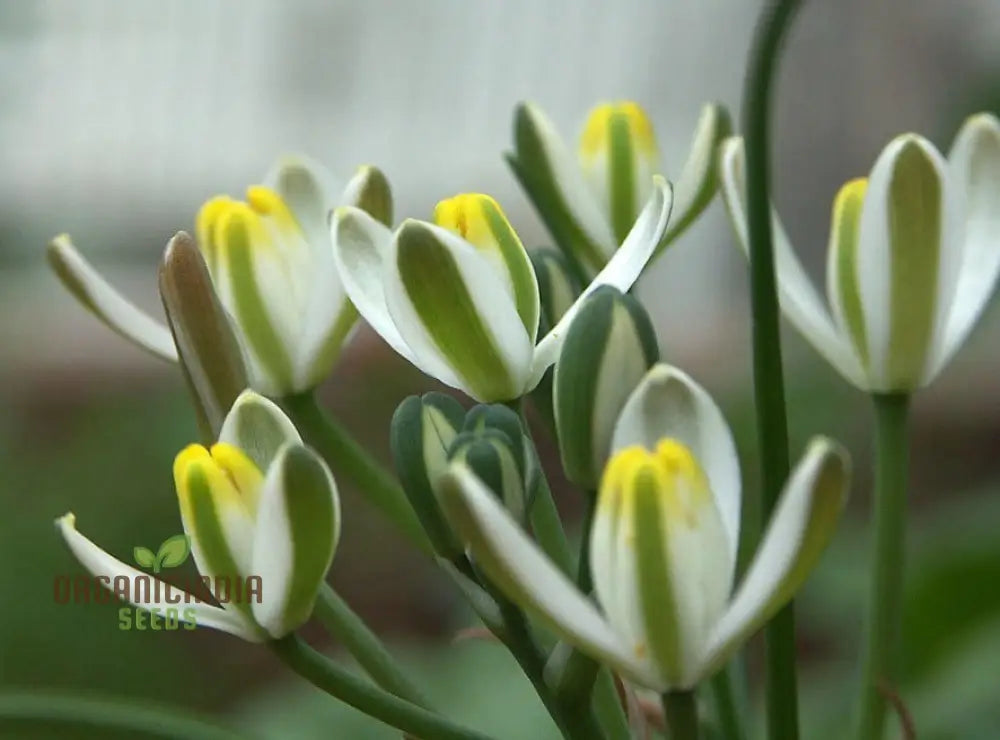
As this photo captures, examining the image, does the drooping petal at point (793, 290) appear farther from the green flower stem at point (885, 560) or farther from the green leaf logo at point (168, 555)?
the green leaf logo at point (168, 555)

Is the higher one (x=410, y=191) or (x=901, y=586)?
(x=901, y=586)

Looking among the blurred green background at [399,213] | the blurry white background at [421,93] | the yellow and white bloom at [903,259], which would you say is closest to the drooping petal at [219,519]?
the yellow and white bloom at [903,259]

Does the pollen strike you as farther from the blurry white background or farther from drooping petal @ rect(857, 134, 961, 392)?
the blurry white background

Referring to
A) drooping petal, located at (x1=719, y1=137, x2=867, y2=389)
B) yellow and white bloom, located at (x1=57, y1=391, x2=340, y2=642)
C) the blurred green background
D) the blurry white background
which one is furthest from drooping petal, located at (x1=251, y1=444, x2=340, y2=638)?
the blurry white background

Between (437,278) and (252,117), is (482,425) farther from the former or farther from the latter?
(252,117)

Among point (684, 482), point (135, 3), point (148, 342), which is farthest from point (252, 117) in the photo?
point (684, 482)

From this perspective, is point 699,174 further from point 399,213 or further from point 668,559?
point 399,213
